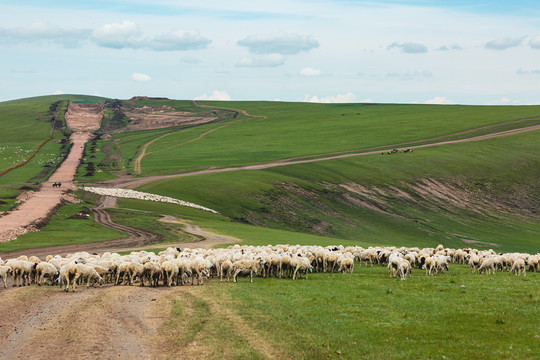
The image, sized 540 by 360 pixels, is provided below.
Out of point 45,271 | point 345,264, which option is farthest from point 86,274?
point 345,264

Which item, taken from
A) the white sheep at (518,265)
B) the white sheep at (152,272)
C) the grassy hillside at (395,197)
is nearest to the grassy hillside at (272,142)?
the grassy hillside at (395,197)

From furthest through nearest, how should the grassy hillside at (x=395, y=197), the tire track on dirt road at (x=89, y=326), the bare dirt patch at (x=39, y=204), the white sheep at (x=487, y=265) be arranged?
the grassy hillside at (x=395, y=197) < the bare dirt patch at (x=39, y=204) < the white sheep at (x=487, y=265) < the tire track on dirt road at (x=89, y=326)

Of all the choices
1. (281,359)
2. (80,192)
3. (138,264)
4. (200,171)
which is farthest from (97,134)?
(281,359)

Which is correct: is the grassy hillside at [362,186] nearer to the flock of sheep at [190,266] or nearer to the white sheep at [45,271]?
the flock of sheep at [190,266]

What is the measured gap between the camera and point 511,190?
11750cm

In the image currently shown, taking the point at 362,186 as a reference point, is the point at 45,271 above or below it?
above

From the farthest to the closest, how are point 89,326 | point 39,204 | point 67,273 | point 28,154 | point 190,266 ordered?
point 28,154 → point 39,204 → point 190,266 → point 67,273 → point 89,326

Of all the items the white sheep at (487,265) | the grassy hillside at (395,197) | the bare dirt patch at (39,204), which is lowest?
the grassy hillside at (395,197)

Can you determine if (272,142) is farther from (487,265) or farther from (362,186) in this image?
(487,265)

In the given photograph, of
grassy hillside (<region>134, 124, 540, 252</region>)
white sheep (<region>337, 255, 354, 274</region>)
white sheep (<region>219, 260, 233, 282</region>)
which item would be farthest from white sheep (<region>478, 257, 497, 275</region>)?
grassy hillside (<region>134, 124, 540, 252</region>)

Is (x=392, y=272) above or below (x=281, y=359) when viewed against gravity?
below

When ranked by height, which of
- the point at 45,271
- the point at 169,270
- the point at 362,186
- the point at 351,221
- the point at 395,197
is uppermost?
the point at 45,271

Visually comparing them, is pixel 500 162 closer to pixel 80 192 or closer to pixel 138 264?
pixel 80 192

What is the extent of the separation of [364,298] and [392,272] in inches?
445
